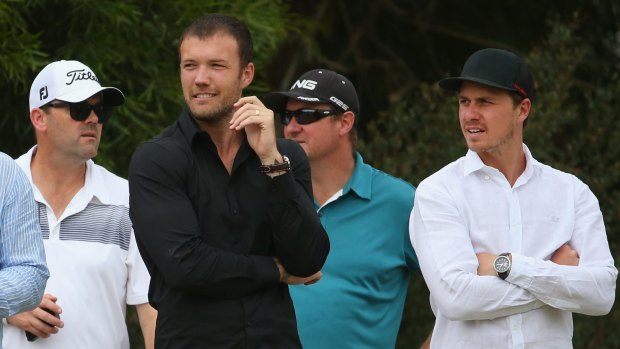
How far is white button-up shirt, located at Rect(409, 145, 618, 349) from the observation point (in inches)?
199

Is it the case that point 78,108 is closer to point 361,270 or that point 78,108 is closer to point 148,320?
point 148,320

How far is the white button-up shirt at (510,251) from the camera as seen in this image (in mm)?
5059

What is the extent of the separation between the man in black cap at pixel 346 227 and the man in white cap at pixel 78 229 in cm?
72

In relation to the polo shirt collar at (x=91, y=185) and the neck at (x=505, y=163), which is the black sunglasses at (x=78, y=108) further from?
the neck at (x=505, y=163)

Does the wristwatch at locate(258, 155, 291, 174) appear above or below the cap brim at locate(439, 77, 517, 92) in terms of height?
below

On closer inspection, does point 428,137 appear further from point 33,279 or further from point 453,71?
point 33,279

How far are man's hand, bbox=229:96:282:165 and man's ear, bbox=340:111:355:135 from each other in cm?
141

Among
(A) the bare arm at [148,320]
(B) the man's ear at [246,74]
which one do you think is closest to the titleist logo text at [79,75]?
(A) the bare arm at [148,320]

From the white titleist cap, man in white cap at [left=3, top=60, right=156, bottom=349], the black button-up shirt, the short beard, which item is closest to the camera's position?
the black button-up shirt

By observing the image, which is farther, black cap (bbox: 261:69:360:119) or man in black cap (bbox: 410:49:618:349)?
black cap (bbox: 261:69:360:119)

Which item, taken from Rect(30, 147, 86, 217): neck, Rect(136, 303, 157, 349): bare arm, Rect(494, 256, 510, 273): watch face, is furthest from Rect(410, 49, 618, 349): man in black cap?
Rect(30, 147, 86, 217): neck

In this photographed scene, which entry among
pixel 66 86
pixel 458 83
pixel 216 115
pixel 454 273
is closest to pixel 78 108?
pixel 66 86

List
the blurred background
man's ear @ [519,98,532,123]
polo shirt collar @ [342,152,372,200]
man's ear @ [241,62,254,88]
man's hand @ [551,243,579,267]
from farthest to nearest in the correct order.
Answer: the blurred background
polo shirt collar @ [342,152,372,200]
man's ear @ [519,98,532,123]
man's hand @ [551,243,579,267]
man's ear @ [241,62,254,88]

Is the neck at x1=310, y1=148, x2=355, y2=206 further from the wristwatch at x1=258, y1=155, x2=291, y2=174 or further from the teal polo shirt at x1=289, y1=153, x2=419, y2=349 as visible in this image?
the wristwatch at x1=258, y1=155, x2=291, y2=174
